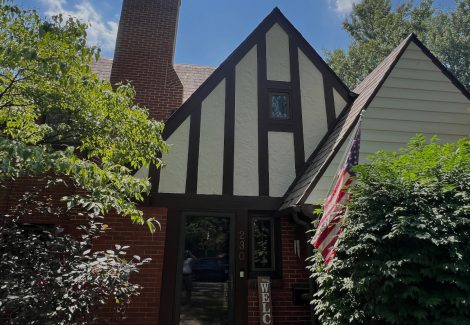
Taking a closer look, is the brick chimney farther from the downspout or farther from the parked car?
the downspout

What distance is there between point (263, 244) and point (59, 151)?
4399mm

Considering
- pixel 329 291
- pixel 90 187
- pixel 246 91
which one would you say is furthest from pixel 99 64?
pixel 329 291

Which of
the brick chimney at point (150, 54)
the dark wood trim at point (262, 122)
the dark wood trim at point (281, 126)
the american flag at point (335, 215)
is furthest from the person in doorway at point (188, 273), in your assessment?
the brick chimney at point (150, 54)

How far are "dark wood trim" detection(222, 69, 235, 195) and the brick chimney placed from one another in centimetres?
195

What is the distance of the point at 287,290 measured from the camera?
5934mm

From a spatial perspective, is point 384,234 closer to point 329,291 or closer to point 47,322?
point 329,291

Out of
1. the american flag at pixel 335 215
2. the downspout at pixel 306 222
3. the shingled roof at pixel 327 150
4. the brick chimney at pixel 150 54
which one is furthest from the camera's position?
the brick chimney at pixel 150 54

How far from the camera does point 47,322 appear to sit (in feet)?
9.43

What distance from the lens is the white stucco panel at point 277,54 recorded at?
7.32 metres

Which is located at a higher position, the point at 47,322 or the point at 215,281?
the point at 215,281

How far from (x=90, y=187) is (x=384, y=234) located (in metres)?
3.45

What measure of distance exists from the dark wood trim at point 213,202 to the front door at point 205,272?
0.24 meters

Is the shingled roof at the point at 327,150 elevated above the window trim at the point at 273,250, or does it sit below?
above

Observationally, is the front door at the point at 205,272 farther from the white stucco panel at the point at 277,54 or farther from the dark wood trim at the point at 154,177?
the white stucco panel at the point at 277,54
